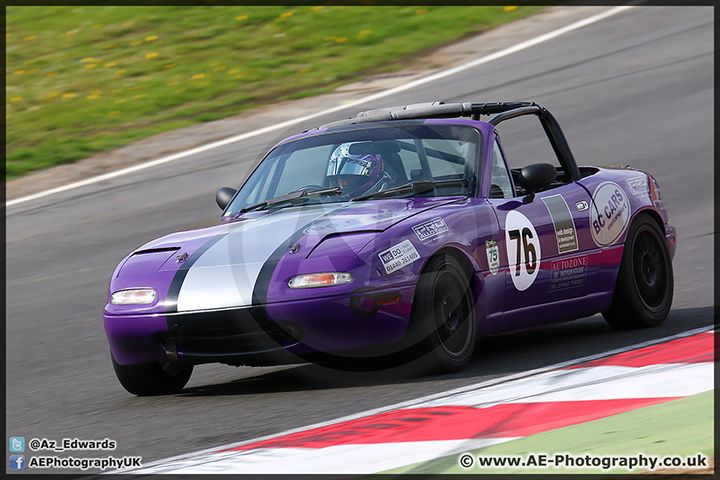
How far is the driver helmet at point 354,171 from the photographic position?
6551 mm

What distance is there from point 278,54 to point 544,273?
12.9 m

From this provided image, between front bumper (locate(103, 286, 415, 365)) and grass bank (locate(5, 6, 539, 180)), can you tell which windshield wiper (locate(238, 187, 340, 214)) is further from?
grass bank (locate(5, 6, 539, 180))

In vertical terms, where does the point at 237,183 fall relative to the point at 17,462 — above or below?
above

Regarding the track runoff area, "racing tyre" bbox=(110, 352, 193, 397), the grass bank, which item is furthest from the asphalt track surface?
the grass bank

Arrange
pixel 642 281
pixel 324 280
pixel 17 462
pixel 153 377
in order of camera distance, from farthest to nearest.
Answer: pixel 642 281 → pixel 153 377 → pixel 324 280 → pixel 17 462

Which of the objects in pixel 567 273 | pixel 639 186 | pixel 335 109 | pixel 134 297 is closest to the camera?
pixel 134 297

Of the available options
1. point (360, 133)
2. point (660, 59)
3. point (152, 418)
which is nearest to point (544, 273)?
point (360, 133)

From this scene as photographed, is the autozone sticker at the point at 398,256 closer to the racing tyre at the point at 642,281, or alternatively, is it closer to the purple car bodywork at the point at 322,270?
the purple car bodywork at the point at 322,270

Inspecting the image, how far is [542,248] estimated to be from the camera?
6613mm

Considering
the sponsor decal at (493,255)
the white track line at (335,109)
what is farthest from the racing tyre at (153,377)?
the white track line at (335,109)

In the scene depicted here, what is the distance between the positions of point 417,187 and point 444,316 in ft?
3.24

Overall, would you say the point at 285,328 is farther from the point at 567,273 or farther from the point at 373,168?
the point at 567,273

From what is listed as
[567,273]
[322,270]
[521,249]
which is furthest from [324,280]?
[567,273]

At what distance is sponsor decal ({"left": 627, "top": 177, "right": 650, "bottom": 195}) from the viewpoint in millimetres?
7609
